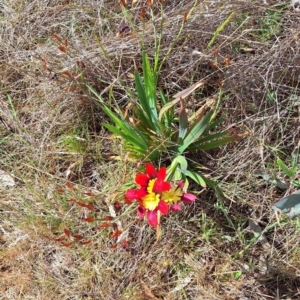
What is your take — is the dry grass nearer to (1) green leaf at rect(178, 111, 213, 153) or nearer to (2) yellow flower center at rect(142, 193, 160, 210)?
(1) green leaf at rect(178, 111, 213, 153)

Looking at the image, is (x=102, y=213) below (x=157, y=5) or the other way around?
below

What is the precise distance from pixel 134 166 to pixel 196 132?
0.35 metres

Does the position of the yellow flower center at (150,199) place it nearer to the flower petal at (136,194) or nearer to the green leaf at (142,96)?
the flower petal at (136,194)

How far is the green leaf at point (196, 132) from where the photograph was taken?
1554 mm

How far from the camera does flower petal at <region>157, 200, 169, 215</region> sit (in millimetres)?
1345

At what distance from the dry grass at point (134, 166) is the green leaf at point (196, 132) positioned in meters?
0.17

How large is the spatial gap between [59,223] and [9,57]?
815 mm

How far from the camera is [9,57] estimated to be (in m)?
2.12

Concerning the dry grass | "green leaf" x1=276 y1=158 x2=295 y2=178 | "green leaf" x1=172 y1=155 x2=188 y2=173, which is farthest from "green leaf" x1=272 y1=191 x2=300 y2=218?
"green leaf" x1=172 y1=155 x2=188 y2=173

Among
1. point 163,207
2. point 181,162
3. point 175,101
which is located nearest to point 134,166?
point 181,162

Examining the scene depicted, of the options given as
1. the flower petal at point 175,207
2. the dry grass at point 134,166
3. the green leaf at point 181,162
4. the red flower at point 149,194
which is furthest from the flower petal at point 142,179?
the dry grass at point 134,166

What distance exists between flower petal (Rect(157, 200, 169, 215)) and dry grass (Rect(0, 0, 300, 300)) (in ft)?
1.26

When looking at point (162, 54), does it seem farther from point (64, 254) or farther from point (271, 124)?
point (64, 254)

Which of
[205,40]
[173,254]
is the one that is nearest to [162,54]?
[205,40]
